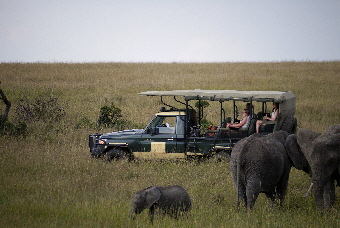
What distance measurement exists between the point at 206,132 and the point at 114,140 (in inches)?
103

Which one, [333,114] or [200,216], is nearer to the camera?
[200,216]

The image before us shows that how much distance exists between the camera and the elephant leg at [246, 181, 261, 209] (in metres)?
9.21

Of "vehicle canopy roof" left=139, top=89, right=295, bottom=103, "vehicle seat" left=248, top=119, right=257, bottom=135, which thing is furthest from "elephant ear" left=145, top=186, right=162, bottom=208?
"vehicle canopy roof" left=139, top=89, right=295, bottom=103

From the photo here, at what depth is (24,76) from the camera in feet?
140

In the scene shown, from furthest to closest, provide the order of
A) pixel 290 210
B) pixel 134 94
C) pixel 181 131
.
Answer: pixel 134 94 → pixel 181 131 → pixel 290 210

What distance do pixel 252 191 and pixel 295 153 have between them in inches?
51.0

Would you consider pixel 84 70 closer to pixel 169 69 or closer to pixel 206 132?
pixel 169 69

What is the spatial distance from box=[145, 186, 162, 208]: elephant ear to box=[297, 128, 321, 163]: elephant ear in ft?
9.82

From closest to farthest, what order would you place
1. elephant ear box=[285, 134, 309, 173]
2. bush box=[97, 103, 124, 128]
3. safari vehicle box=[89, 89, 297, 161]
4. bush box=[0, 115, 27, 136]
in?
1. elephant ear box=[285, 134, 309, 173]
2. safari vehicle box=[89, 89, 297, 161]
3. bush box=[0, 115, 27, 136]
4. bush box=[97, 103, 124, 128]

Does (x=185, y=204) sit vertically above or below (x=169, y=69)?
below

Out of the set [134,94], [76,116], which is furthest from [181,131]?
[134,94]

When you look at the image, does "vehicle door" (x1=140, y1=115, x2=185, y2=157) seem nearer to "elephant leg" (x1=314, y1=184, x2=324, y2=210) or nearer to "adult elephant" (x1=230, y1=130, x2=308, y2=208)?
"adult elephant" (x1=230, y1=130, x2=308, y2=208)

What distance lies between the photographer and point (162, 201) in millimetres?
8578

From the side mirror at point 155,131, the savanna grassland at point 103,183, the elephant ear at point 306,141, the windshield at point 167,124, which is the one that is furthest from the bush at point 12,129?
the elephant ear at point 306,141
